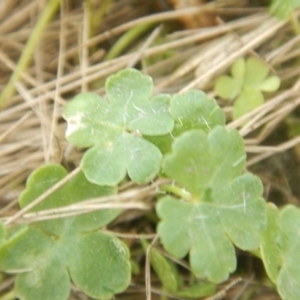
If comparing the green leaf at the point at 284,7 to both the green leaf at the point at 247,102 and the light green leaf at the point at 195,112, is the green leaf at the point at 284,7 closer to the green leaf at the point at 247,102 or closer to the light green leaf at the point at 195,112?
the green leaf at the point at 247,102

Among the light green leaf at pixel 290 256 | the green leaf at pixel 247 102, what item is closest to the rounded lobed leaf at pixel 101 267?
the light green leaf at pixel 290 256

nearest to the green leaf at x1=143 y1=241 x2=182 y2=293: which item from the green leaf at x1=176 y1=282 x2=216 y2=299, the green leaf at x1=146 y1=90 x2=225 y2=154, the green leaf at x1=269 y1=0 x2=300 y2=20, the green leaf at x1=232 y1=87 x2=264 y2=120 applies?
the green leaf at x1=176 y1=282 x2=216 y2=299

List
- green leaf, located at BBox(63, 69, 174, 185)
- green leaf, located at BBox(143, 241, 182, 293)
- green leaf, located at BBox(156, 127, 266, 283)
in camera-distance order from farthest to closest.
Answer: green leaf, located at BBox(143, 241, 182, 293)
green leaf, located at BBox(63, 69, 174, 185)
green leaf, located at BBox(156, 127, 266, 283)

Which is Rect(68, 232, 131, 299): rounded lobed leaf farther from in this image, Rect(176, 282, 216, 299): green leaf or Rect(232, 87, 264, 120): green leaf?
Rect(232, 87, 264, 120): green leaf

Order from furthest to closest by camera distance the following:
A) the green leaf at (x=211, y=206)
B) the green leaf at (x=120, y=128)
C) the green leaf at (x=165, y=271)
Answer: the green leaf at (x=165, y=271) < the green leaf at (x=120, y=128) < the green leaf at (x=211, y=206)

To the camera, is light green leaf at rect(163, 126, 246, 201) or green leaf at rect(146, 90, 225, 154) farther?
green leaf at rect(146, 90, 225, 154)

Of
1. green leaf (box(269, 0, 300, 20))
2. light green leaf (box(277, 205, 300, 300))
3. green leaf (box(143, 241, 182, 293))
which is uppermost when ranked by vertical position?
green leaf (box(269, 0, 300, 20))

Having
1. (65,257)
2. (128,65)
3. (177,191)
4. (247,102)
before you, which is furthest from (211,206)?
(128,65)
